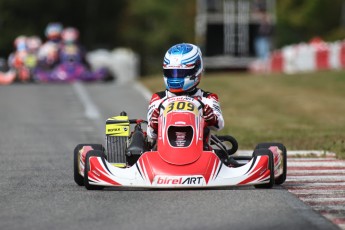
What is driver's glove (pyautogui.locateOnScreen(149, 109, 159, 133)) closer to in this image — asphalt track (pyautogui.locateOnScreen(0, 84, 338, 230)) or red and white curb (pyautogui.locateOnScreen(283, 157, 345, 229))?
asphalt track (pyautogui.locateOnScreen(0, 84, 338, 230))

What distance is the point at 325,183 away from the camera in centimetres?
1120

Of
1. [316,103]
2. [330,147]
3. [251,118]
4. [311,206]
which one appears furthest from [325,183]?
[316,103]

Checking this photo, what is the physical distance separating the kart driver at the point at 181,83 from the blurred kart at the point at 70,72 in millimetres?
24867

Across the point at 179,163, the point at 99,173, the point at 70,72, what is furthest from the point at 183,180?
the point at 70,72

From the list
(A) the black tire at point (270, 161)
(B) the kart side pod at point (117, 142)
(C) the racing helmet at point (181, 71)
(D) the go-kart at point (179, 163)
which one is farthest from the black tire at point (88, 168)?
(A) the black tire at point (270, 161)

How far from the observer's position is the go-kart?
10375 millimetres

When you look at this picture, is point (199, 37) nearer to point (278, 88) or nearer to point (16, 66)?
point (16, 66)

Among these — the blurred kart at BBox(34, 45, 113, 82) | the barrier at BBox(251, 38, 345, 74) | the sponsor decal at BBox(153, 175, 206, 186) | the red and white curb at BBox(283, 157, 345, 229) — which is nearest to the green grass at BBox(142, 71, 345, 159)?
the red and white curb at BBox(283, 157, 345, 229)

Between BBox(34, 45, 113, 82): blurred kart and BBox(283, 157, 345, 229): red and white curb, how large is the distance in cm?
2261

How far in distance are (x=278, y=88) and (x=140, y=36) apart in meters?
63.2

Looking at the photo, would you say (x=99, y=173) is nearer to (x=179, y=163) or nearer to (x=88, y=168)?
(x=88, y=168)

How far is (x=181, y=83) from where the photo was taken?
36.9ft

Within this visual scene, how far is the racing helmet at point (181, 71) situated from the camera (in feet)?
37.0

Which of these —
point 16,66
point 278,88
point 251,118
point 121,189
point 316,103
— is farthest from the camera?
point 16,66
